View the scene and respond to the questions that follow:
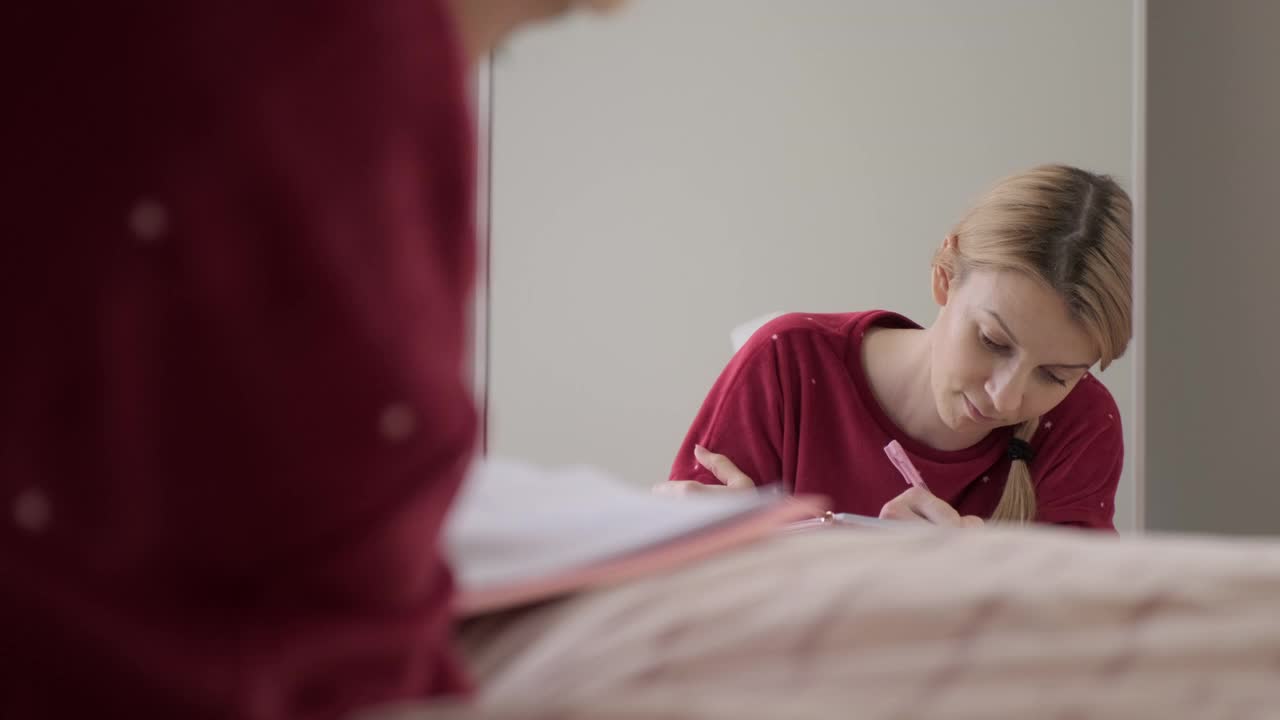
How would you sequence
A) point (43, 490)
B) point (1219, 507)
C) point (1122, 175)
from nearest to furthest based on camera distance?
point (43, 490) → point (1219, 507) → point (1122, 175)

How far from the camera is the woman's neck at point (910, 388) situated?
1.52 m

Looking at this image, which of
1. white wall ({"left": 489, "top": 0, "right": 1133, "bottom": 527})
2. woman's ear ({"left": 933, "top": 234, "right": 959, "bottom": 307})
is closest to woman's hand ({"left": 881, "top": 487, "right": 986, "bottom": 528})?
woman's ear ({"left": 933, "top": 234, "right": 959, "bottom": 307})

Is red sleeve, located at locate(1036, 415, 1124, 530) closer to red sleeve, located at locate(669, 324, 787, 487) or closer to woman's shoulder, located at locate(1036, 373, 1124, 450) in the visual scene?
woman's shoulder, located at locate(1036, 373, 1124, 450)

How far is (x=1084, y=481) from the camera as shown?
1.46m

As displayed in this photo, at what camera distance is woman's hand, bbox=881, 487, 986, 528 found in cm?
135

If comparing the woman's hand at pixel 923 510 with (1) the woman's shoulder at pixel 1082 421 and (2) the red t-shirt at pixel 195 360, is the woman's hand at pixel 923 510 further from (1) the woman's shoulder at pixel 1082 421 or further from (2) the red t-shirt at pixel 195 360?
(2) the red t-shirt at pixel 195 360

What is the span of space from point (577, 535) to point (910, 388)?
1124mm

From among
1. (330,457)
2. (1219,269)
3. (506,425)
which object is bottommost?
(506,425)

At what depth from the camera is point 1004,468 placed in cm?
152

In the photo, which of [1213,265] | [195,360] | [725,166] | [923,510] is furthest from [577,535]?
[725,166]

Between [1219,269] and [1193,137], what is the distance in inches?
6.2

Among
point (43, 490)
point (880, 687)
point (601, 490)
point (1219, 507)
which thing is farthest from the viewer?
point (1219, 507)

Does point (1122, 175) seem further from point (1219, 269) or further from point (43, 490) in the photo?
point (43, 490)

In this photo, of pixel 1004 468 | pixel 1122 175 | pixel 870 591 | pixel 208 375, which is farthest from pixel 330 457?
pixel 1122 175
